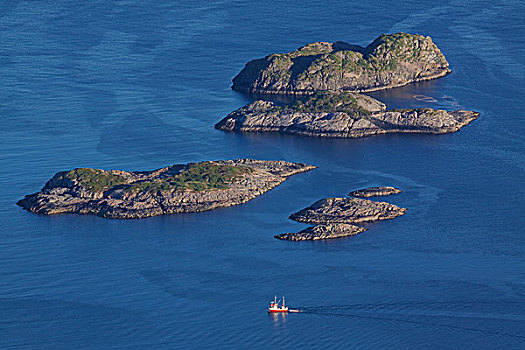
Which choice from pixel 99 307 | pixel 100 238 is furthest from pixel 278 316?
pixel 100 238

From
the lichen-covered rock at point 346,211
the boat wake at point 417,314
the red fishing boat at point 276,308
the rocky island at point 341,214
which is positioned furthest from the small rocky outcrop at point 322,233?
the red fishing boat at point 276,308

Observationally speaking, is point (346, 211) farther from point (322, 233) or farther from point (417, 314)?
point (417, 314)

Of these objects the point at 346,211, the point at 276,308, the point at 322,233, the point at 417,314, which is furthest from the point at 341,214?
the point at 417,314

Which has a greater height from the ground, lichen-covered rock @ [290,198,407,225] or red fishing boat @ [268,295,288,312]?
lichen-covered rock @ [290,198,407,225]

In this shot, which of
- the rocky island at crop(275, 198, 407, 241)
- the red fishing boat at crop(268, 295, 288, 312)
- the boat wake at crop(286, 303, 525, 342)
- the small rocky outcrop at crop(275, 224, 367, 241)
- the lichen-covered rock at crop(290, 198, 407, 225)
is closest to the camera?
the boat wake at crop(286, 303, 525, 342)

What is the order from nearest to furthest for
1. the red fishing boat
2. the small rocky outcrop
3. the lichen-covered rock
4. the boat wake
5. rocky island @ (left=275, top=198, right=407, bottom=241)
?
the boat wake < the red fishing boat < the small rocky outcrop < rocky island @ (left=275, top=198, right=407, bottom=241) < the lichen-covered rock

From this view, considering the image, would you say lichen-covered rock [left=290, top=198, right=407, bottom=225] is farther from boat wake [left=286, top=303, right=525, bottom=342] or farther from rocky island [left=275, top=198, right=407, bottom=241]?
boat wake [left=286, top=303, right=525, bottom=342]

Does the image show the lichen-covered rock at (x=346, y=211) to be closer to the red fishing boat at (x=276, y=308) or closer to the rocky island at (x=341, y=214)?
the rocky island at (x=341, y=214)

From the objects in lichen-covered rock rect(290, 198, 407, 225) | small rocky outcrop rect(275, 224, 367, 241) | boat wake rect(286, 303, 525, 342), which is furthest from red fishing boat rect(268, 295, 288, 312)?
lichen-covered rock rect(290, 198, 407, 225)

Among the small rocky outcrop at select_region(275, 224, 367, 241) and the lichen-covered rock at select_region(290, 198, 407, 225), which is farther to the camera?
the lichen-covered rock at select_region(290, 198, 407, 225)
